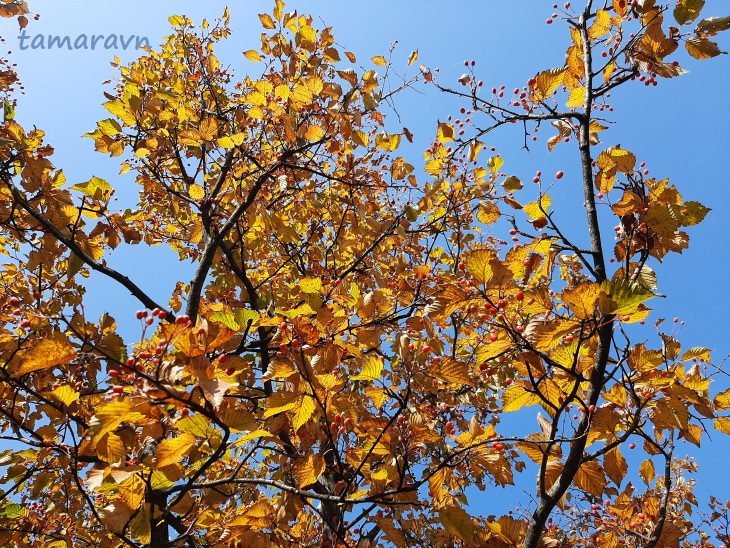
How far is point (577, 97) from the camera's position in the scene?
3.32 metres

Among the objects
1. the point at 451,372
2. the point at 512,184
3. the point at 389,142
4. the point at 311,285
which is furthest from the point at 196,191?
the point at 451,372

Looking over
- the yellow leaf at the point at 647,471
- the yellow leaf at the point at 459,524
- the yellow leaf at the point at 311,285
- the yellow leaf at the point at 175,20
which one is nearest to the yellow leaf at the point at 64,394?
the yellow leaf at the point at 311,285

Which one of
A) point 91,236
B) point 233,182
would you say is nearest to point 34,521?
point 91,236

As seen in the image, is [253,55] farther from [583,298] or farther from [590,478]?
[590,478]

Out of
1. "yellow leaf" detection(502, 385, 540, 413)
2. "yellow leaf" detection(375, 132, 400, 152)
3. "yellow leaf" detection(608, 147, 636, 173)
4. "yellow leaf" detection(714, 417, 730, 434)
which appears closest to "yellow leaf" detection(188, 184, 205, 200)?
"yellow leaf" detection(375, 132, 400, 152)

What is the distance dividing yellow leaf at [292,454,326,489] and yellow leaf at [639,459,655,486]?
2289mm

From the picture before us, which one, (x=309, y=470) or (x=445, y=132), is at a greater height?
(x=445, y=132)

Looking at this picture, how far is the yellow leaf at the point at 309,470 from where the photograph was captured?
2.73m

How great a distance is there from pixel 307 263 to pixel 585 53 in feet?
16.4

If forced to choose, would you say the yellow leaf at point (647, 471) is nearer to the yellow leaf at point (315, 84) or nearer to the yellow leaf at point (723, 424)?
the yellow leaf at point (723, 424)

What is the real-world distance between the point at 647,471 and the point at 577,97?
2721mm

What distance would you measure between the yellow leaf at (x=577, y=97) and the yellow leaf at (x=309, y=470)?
300 cm

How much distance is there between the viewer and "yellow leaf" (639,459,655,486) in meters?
3.25

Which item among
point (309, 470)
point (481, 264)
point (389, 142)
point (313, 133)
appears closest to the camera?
point (481, 264)
